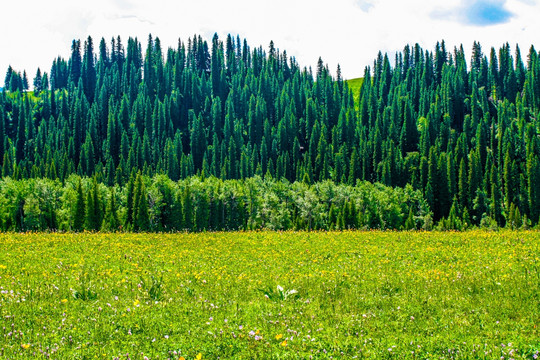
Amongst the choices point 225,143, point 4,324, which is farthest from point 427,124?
point 4,324

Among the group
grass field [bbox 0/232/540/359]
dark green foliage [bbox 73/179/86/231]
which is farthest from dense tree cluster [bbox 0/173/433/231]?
grass field [bbox 0/232/540/359]

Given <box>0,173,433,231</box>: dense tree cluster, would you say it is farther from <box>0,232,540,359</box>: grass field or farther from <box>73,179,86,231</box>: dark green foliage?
<box>0,232,540,359</box>: grass field

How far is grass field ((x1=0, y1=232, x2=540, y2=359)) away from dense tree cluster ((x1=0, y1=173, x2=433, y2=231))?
52590 millimetres

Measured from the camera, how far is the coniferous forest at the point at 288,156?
88.1m

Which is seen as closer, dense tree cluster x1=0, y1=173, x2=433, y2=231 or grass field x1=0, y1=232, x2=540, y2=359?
grass field x1=0, y1=232, x2=540, y2=359

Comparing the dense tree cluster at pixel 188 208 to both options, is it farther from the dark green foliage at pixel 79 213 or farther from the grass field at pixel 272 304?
the grass field at pixel 272 304

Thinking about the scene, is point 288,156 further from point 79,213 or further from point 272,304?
point 272,304

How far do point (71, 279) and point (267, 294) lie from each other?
706cm

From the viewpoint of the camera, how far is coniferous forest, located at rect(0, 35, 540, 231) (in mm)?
88125

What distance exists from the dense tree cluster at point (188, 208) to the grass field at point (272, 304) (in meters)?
52.6

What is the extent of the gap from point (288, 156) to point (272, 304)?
14119 cm

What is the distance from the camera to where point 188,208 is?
8350 cm

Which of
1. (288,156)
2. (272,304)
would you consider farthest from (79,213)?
(288,156)

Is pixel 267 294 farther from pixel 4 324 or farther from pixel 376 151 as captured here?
pixel 376 151
